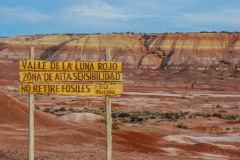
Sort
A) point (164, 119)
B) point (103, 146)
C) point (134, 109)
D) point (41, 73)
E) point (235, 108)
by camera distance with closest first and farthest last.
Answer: point (41, 73)
point (103, 146)
point (164, 119)
point (134, 109)
point (235, 108)

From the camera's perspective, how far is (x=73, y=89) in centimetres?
1145

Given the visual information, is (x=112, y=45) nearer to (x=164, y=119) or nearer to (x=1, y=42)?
(x=1, y=42)

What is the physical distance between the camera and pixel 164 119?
4009 cm

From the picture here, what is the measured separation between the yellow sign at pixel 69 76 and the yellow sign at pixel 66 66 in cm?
9

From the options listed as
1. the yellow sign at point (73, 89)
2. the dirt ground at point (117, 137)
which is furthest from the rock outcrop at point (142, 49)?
the yellow sign at point (73, 89)

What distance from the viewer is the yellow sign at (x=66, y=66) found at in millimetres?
11352

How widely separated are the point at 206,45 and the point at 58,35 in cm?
4386

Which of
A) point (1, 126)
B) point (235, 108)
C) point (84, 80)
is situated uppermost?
point (84, 80)

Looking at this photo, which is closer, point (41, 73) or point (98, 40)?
point (41, 73)

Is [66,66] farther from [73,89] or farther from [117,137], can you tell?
[117,137]

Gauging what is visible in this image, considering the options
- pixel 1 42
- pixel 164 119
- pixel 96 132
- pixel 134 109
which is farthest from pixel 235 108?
pixel 1 42

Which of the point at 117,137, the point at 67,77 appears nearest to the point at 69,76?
the point at 67,77

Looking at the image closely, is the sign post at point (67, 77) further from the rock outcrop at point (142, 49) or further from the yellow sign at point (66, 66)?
the rock outcrop at point (142, 49)

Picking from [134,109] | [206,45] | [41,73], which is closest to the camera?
Answer: [41,73]
